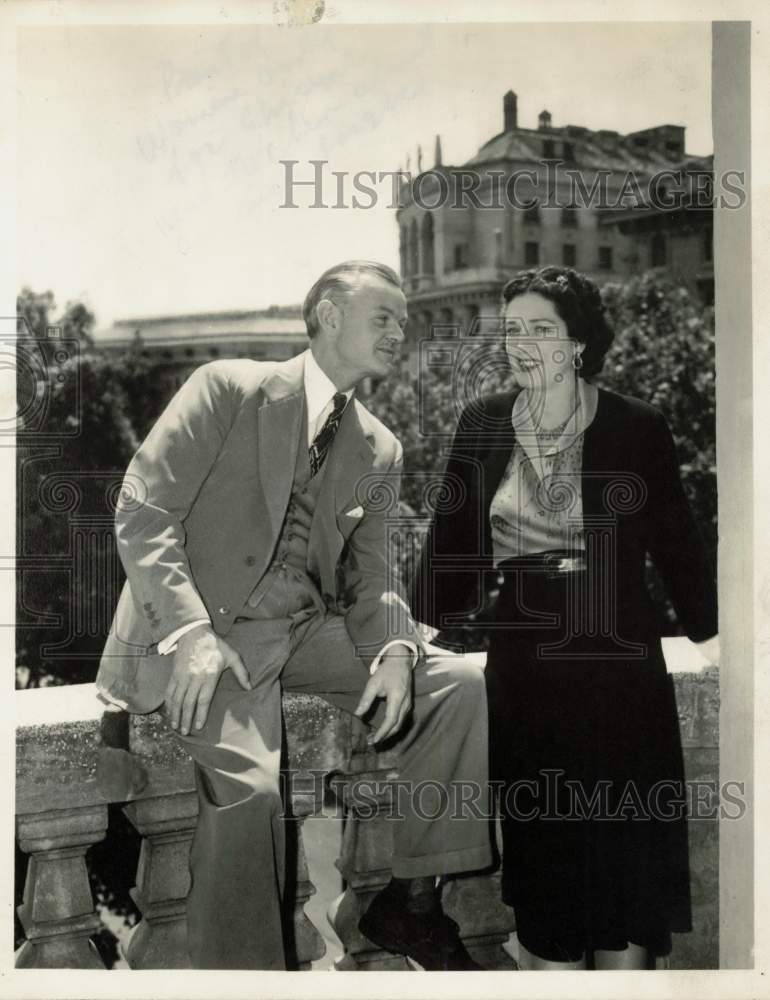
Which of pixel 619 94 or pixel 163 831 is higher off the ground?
pixel 619 94

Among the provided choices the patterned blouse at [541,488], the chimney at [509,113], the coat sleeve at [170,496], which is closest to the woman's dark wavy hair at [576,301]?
the patterned blouse at [541,488]

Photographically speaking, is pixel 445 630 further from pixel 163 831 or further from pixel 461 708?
pixel 163 831

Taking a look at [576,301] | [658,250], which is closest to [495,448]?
[576,301]

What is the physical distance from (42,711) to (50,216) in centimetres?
167

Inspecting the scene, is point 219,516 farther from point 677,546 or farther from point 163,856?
point 677,546

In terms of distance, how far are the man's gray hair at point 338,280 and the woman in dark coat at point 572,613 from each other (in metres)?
0.42

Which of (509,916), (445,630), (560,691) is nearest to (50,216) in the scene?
(445,630)

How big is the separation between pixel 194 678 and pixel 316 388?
1024 millimetres

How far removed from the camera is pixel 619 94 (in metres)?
4.23

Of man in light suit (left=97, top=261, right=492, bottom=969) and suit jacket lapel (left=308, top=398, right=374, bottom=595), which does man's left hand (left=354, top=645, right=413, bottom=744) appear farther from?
suit jacket lapel (left=308, top=398, right=374, bottom=595)

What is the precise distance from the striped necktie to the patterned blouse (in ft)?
2.00

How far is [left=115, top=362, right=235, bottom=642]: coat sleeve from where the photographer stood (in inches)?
152

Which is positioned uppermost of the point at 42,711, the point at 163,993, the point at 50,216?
the point at 50,216

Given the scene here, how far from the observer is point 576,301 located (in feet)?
13.8
